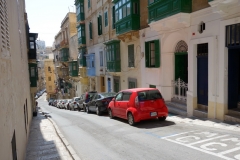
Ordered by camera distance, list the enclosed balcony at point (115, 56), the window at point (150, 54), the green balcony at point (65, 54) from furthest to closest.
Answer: the green balcony at point (65, 54) < the enclosed balcony at point (115, 56) < the window at point (150, 54)

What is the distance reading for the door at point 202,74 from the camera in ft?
33.1

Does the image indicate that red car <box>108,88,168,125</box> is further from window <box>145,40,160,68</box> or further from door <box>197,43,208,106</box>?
window <box>145,40,160,68</box>

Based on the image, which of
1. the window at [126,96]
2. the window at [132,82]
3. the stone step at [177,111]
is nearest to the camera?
the window at [126,96]

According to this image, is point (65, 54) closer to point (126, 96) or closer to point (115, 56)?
point (115, 56)

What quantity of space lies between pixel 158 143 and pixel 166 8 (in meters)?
7.66

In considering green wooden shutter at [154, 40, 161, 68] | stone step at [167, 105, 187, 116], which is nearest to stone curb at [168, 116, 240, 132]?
stone step at [167, 105, 187, 116]

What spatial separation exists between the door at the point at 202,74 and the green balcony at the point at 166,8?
6.78 ft

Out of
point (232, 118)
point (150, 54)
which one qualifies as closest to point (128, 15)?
point (150, 54)

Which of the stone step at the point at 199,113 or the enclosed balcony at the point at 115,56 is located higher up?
the enclosed balcony at the point at 115,56

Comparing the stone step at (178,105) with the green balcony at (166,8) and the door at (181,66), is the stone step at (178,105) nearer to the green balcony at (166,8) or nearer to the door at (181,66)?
the door at (181,66)

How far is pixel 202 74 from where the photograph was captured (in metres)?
10.3

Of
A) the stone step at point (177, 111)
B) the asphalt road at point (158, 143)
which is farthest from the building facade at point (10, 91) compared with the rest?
the stone step at point (177, 111)

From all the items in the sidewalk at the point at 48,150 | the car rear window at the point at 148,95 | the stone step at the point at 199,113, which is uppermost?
the car rear window at the point at 148,95

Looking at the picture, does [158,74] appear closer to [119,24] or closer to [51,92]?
[119,24]
